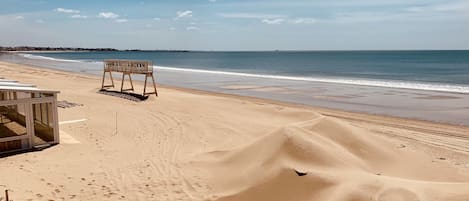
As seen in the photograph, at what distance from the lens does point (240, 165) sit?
7863mm

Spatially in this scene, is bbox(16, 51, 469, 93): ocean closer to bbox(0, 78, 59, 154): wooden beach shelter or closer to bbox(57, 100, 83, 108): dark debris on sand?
bbox(57, 100, 83, 108): dark debris on sand

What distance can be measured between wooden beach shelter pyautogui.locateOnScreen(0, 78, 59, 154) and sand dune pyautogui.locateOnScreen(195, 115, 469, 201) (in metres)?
3.76

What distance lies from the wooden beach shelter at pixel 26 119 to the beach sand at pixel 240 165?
1.56ft

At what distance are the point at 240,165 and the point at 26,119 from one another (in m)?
4.88

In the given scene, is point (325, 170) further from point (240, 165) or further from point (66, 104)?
point (66, 104)

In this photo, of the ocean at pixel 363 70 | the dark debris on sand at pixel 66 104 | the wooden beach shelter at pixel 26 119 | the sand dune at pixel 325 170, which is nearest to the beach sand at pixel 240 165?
the sand dune at pixel 325 170

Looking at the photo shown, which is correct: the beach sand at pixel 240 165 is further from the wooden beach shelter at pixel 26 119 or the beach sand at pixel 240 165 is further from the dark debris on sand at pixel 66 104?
the dark debris on sand at pixel 66 104

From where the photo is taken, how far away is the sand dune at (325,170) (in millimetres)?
5379

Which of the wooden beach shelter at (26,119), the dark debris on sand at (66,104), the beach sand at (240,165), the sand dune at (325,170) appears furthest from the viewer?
the dark debris on sand at (66,104)

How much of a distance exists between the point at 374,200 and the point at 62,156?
648 cm

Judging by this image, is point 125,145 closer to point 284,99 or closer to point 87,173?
point 87,173

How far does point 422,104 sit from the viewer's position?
1923 centimetres

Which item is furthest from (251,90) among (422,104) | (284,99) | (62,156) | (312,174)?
Answer: (312,174)

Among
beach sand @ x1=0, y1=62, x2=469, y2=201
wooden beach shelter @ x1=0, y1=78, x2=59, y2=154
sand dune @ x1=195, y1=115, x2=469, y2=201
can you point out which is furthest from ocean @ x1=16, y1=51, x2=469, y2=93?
wooden beach shelter @ x1=0, y1=78, x2=59, y2=154
